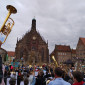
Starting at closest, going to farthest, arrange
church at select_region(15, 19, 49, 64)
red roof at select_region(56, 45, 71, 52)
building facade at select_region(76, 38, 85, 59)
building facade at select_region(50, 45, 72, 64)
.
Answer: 1. church at select_region(15, 19, 49, 64)
2. building facade at select_region(76, 38, 85, 59)
3. building facade at select_region(50, 45, 72, 64)
4. red roof at select_region(56, 45, 71, 52)

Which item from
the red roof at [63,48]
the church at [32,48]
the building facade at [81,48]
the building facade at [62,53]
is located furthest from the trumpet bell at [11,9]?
the red roof at [63,48]

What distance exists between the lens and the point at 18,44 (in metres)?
56.6

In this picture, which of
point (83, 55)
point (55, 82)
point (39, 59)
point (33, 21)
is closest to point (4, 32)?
point (55, 82)

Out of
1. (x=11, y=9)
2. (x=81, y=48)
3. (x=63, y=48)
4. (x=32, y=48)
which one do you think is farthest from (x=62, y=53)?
(x=11, y=9)

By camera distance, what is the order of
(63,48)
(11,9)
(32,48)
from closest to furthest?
(11,9) → (32,48) → (63,48)

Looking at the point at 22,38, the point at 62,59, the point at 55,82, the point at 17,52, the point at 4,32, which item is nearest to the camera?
the point at 55,82

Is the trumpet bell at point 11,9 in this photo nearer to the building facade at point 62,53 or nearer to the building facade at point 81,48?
the building facade at point 81,48

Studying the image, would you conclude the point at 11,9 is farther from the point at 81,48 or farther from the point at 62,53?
the point at 62,53

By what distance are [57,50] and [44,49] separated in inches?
487

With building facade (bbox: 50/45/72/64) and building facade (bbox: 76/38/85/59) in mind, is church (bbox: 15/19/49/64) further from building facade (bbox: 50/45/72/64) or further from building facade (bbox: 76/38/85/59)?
building facade (bbox: 76/38/85/59)

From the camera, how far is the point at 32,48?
57.8 metres

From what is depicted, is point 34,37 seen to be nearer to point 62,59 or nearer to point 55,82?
point 62,59

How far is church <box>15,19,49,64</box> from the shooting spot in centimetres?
5531

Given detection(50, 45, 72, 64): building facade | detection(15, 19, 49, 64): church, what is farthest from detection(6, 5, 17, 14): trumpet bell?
detection(50, 45, 72, 64): building facade
